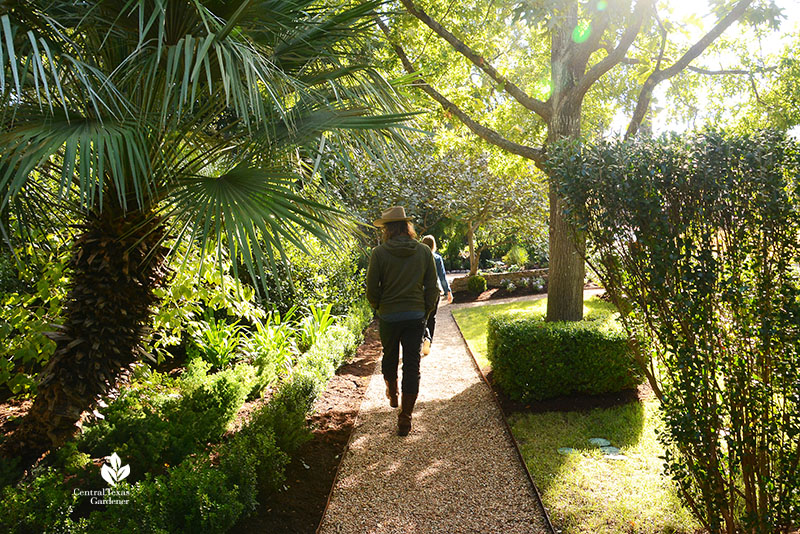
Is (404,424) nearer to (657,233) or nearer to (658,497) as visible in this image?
(658,497)

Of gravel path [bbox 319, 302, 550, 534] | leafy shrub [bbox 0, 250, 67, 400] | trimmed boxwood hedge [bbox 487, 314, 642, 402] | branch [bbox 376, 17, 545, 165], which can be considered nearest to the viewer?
gravel path [bbox 319, 302, 550, 534]

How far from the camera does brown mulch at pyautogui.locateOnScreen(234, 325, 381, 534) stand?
2.98 meters

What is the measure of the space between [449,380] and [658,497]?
3364 millimetres

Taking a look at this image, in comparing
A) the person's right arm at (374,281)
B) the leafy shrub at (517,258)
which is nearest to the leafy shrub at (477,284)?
the leafy shrub at (517,258)

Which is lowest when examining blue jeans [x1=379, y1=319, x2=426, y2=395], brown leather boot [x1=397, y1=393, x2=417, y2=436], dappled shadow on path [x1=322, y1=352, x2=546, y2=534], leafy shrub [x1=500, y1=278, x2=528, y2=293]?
dappled shadow on path [x1=322, y1=352, x2=546, y2=534]

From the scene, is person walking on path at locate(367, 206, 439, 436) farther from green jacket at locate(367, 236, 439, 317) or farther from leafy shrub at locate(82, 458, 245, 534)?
leafy shrub at locate(82, 458, 245, 534)

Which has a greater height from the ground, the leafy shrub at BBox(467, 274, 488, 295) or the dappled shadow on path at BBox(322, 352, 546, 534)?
the leafy shrub at BBox(467, 274, 488, 295)

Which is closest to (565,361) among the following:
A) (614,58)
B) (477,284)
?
(614,58)

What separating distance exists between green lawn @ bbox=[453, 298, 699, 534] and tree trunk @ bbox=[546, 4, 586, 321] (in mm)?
1595

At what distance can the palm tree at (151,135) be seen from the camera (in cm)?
265

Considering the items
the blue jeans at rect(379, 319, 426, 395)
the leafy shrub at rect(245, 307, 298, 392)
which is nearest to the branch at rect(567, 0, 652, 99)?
the blue jeans at rect(379, 319, 426, 395)

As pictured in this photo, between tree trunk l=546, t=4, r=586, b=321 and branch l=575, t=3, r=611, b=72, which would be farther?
tree trunk l=546, t=4, r=586, b=321

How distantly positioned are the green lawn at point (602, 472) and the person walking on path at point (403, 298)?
1.05 m

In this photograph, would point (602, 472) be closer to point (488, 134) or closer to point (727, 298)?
point (727, 298)
